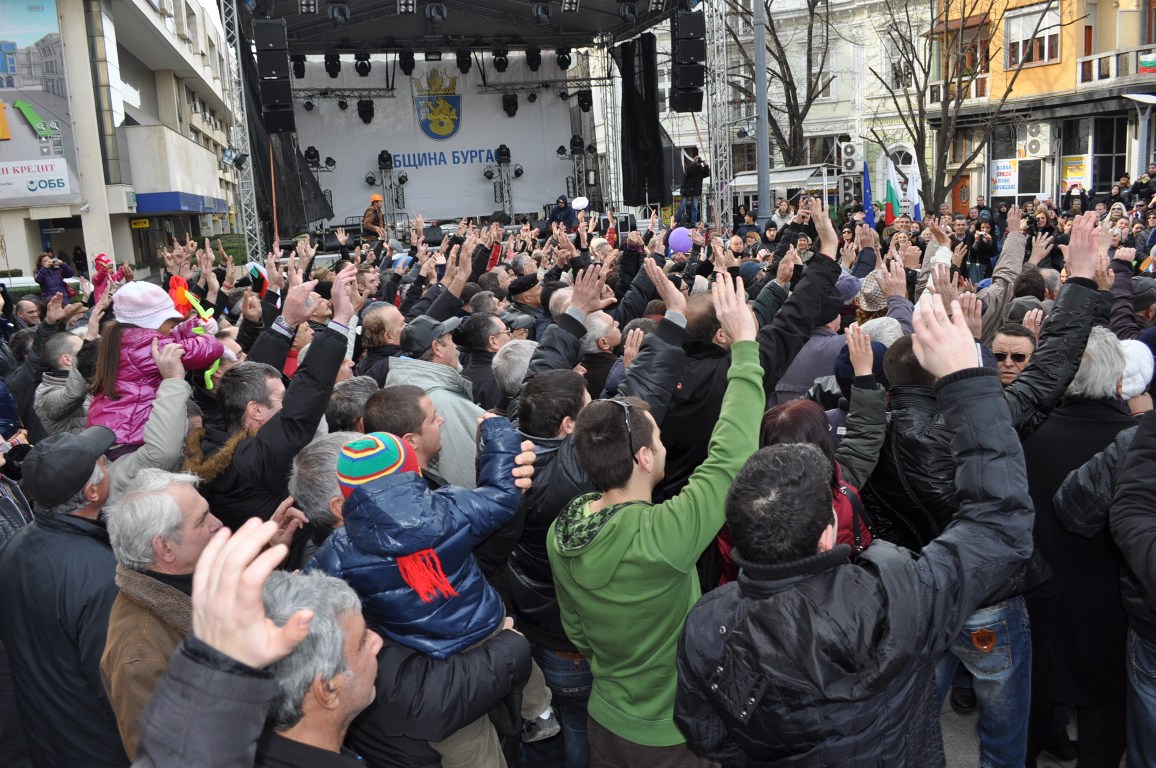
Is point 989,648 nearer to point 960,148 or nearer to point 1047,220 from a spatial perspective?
point 1047,220

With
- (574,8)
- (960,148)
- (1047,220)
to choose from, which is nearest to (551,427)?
(1047,220)

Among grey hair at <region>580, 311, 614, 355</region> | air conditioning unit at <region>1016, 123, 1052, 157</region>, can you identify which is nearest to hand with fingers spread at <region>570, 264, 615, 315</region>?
grey hair at <region>580, 311, 614, 355</region>

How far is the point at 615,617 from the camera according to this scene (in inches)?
101

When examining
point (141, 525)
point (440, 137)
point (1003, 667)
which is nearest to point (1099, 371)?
point (1003, 667)

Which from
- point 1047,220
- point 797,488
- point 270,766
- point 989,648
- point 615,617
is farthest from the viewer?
point 1047,220

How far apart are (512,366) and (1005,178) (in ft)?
104

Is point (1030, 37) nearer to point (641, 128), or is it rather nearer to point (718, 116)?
point (641, 128)

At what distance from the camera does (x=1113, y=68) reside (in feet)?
89.1

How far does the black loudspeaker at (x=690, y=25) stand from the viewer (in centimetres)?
1442

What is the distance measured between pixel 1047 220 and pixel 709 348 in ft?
38.8

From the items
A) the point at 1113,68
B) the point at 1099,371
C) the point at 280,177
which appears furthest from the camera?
the point at 1113,68

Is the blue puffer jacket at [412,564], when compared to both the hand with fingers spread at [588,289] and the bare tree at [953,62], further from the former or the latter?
the bare tree at [953,62]

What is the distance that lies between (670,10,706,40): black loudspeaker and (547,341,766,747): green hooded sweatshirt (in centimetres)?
1301

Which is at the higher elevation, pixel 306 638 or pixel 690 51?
pixel 690 51
